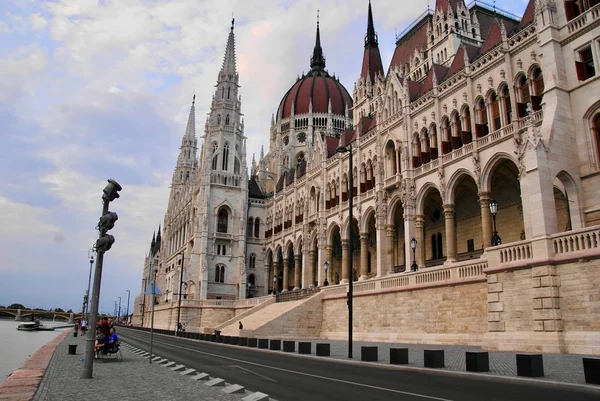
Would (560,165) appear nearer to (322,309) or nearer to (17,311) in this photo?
(322,309)

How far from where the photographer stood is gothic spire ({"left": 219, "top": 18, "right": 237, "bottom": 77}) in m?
70.6

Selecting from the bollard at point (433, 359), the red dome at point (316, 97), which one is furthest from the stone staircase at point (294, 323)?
the red dome at point (316, 97)

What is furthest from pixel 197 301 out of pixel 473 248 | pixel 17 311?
pixel 17 311

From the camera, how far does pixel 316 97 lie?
86.1 metres

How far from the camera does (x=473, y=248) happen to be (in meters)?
35.3

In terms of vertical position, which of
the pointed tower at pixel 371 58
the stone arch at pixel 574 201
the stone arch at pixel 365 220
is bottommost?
the stone arch at pixel 574 201

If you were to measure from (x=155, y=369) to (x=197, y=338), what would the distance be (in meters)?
23.2

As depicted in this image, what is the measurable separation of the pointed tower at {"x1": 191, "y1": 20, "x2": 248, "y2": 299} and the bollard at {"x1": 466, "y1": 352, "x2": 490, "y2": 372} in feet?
162

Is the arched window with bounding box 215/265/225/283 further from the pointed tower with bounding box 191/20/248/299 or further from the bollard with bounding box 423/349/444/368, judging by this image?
the bollard with bounding box 423/349/444/368

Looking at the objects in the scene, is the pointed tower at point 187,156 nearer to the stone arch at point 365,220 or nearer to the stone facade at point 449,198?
the stone facade at point 449,198

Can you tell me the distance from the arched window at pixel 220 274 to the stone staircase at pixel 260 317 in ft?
59.0

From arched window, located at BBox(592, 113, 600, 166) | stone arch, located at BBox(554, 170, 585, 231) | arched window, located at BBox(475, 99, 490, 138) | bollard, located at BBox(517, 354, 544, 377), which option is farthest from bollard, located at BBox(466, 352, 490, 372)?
arched window, located at BBox(475, 99, 490, 138)

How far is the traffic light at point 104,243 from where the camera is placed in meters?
12.6

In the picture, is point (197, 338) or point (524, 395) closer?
point (524, 395)
